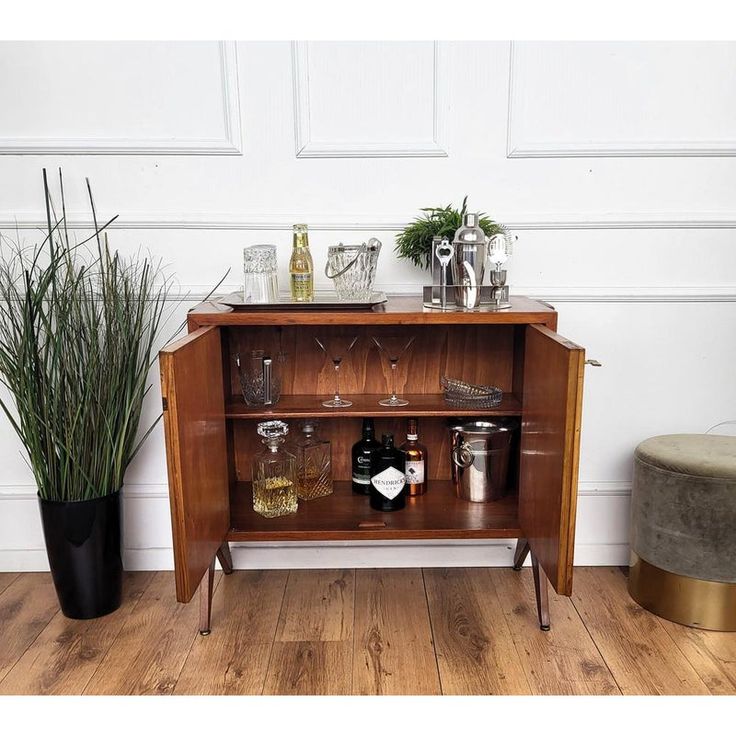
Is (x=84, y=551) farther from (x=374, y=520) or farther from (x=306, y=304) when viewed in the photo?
(x=306, y=304)

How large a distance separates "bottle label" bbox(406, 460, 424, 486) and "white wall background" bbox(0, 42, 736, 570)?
56cm

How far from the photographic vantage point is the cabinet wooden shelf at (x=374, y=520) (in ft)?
6.53

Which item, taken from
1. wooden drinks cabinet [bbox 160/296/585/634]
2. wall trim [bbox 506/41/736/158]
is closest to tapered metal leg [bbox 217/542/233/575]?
wooden drinks cabinet [bbox 160/296/585/634]

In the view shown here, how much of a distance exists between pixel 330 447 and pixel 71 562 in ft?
2.72

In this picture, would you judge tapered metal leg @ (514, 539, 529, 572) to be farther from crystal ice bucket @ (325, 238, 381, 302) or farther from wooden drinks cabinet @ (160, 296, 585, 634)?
crystal ice bucket @ (325, 238, 381, 302)

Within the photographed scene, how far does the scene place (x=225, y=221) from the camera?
2.18 m

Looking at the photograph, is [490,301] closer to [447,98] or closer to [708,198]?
[447,98]

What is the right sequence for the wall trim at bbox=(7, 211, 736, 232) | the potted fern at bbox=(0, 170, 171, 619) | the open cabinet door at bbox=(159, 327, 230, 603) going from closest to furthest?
the open cabinet door at bbox=(159, 327, 230, 603) → the potted fern at bbox=(0, 170, 171, 619) → the wall trim at bbox=(7, 211, 736, 232)

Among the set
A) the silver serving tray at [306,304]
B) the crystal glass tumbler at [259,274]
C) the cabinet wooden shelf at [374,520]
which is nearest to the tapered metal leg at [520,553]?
the cabinet wooden shelf at [374,520]

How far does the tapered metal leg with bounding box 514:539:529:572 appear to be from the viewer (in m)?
2.25

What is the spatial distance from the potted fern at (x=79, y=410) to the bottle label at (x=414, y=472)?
2.78 feet

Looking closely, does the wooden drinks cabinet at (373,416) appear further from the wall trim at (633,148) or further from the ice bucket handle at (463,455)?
the wall trim at (633,148)

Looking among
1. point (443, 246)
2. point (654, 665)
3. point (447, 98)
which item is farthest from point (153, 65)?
point (654, 665)

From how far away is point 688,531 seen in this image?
75.9 inches
